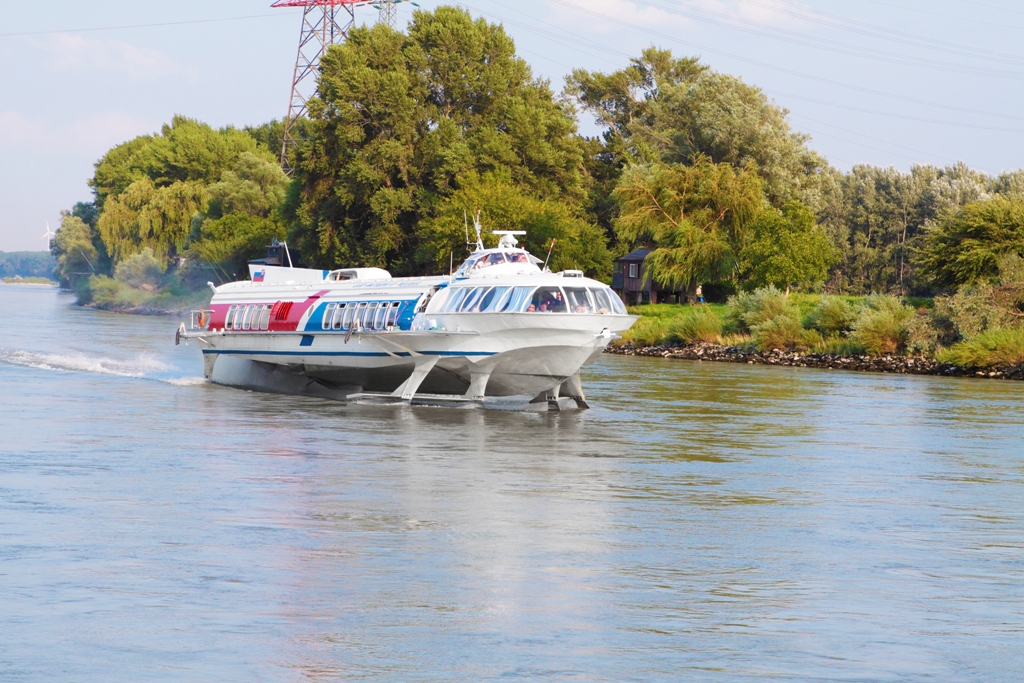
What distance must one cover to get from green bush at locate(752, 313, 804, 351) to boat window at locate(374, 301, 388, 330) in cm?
3016

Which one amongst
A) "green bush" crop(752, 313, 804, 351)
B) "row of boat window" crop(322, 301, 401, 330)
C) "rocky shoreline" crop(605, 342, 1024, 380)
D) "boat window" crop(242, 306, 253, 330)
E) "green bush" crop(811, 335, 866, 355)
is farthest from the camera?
"green bush" crop(752, 313, 804, 351)

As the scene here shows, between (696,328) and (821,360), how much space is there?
32.8ft

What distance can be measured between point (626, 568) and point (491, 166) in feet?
245

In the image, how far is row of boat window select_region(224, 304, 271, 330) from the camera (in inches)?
1543

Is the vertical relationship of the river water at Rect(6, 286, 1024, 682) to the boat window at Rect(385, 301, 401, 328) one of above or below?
below

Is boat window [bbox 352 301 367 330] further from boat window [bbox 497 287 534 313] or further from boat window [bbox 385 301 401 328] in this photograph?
boat window [bbox 497 287 534 313]

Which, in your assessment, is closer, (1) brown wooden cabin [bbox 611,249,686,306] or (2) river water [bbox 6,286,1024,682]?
(2) river water [bbox 6,286,1024,682]

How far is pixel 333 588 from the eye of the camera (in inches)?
533

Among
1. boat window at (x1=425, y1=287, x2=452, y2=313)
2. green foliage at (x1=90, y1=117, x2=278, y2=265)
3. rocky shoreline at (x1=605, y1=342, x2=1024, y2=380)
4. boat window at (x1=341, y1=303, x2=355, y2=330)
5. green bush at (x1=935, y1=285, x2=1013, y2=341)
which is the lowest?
rocky shoreline at (x1=605, y1=342, x2=1024, y2=380)

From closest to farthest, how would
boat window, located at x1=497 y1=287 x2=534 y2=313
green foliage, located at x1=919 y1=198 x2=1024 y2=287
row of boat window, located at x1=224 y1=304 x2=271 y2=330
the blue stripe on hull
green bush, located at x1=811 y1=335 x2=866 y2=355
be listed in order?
boat window, located at x1=497 y1=287 x2=534 y2=313 < the blue stripe on hull < row of boat window, located at x1=224 y1=304 x2=271 y2=330 < green bush, located at x1=811 y1=335 x2=866 y2=355 < green foliage, located at x1=919 y1=198 x2=1024 y2=287

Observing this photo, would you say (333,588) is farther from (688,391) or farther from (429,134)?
(429,134)

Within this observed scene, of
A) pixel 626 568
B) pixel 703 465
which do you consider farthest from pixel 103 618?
pixel 703 465

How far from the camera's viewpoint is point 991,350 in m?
51.0

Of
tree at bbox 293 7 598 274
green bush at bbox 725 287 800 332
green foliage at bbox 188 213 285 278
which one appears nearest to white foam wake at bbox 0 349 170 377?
green bush at bbox 725 287 800 332
